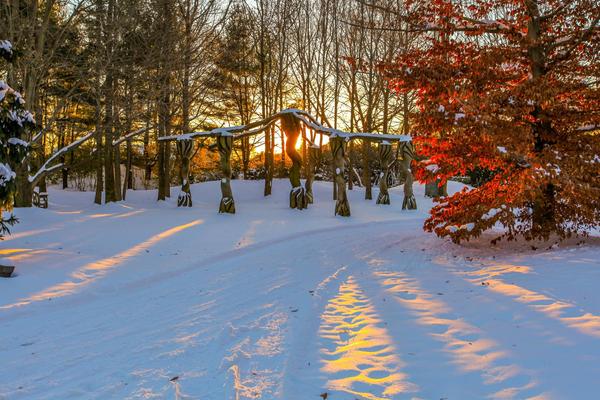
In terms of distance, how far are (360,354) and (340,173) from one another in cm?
1171

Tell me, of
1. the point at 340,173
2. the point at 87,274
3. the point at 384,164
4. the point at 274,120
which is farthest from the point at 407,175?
the point at 87,274

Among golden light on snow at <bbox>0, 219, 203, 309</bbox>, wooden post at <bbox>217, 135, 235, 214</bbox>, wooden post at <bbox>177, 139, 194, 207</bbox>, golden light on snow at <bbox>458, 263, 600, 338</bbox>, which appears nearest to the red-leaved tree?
golden light on snow at <bbox>458, 263, 600, 338</bbox>

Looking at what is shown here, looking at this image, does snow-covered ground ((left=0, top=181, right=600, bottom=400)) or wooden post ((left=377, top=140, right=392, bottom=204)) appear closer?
snow-covered ground ((left=0, top=181, right=600, bottom=400))

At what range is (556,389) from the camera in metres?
2.77

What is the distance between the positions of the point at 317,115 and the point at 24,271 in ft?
62.5

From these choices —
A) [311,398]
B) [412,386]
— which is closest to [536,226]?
[412,386]

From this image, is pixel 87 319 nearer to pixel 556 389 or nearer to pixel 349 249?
pixel 556 389

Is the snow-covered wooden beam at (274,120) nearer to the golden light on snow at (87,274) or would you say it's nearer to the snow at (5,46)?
the golden light on snow at (87,274)

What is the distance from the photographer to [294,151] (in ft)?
52.0

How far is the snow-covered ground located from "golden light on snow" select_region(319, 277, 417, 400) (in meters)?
0.02

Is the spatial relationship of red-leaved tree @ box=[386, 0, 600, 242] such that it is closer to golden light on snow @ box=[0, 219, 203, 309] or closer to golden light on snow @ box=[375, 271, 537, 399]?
golden light on snow @ box=[375, 271, 537, 399]

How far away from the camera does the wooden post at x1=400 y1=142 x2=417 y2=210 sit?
17266 mm

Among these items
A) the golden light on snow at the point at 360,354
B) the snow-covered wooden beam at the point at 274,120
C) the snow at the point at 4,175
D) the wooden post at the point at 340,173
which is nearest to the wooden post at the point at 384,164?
the snow-covered wooden beam at the point at 274,120

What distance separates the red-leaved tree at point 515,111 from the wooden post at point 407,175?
908 centimetres
